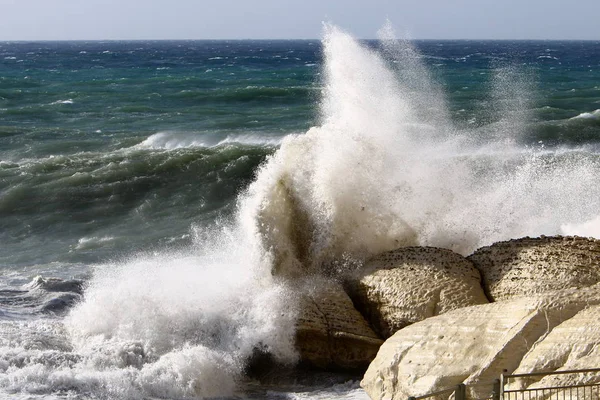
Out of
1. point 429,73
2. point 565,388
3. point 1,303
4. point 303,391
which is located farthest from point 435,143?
point 429,73

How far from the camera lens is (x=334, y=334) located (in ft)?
34.4

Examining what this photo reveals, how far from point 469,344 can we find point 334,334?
6.44 feet

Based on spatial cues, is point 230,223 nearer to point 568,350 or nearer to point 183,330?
point 183,330

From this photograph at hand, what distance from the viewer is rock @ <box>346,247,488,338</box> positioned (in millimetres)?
10266

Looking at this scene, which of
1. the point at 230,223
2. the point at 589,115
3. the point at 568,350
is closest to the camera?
the point at 568,350

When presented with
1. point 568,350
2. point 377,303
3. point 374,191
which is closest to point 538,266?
point 377,303

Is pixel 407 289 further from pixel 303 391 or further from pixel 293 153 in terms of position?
pixel 293 153

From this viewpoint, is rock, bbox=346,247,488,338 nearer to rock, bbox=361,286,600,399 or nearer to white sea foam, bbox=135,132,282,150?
rock, bbox=361,286,600,399

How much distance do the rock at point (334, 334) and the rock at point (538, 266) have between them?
1.39 m

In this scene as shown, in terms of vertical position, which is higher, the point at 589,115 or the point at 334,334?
the point at 334,334

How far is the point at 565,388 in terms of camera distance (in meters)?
7.95

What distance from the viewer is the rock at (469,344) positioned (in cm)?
870

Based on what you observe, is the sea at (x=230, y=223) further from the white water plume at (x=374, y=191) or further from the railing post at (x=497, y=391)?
the railing post at (x=497, y=391)

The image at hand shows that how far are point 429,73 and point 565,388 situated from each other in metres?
55.1
